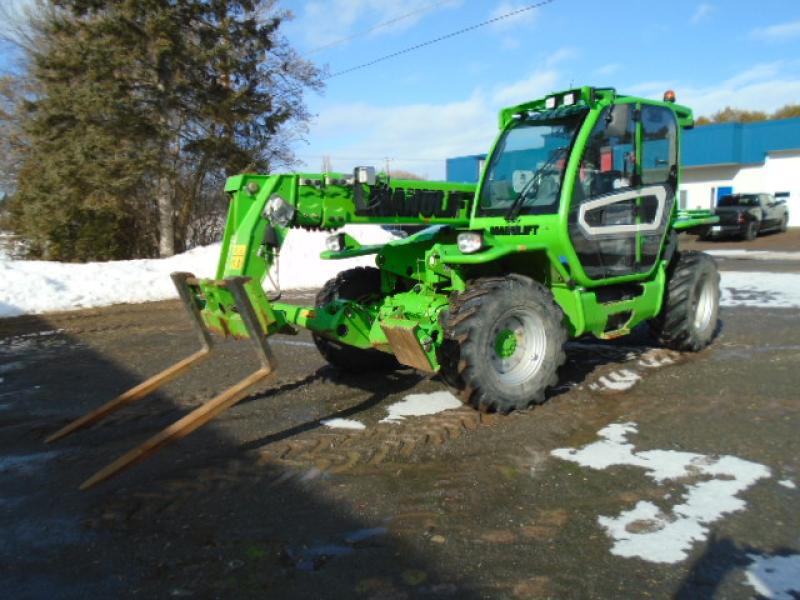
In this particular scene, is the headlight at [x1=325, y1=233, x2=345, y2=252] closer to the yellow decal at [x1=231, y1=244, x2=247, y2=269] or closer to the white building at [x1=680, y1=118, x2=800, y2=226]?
the yellow decal at [x1=231, y1=244, x2=247, y2=269]

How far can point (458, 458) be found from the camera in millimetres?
4242

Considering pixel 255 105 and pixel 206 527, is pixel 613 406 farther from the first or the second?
pixel 255 105

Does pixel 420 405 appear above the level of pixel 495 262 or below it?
below

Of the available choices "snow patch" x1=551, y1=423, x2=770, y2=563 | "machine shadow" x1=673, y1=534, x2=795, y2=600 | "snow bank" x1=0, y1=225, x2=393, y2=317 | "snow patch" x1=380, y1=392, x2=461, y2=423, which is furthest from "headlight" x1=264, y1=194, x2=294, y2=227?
"snow bank" x1=0, y1=225, x2=393, y2=317

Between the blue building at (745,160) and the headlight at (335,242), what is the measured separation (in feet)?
88.2

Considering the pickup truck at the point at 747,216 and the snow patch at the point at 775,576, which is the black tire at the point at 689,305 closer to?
the snow patch at the point at 775,576

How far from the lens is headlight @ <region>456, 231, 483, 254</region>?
4902 mm

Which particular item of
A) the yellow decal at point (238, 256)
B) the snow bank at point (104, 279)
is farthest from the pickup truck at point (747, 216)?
the yellow decal at point (238, 256)

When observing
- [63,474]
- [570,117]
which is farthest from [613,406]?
[63,474]

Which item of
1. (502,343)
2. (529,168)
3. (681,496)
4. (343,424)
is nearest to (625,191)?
(529,168)

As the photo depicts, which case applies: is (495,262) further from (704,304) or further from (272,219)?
(704,304)

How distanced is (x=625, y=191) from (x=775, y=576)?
3898 mm

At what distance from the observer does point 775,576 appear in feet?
9.27

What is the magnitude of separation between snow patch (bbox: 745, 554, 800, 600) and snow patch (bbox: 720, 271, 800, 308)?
320 inches
